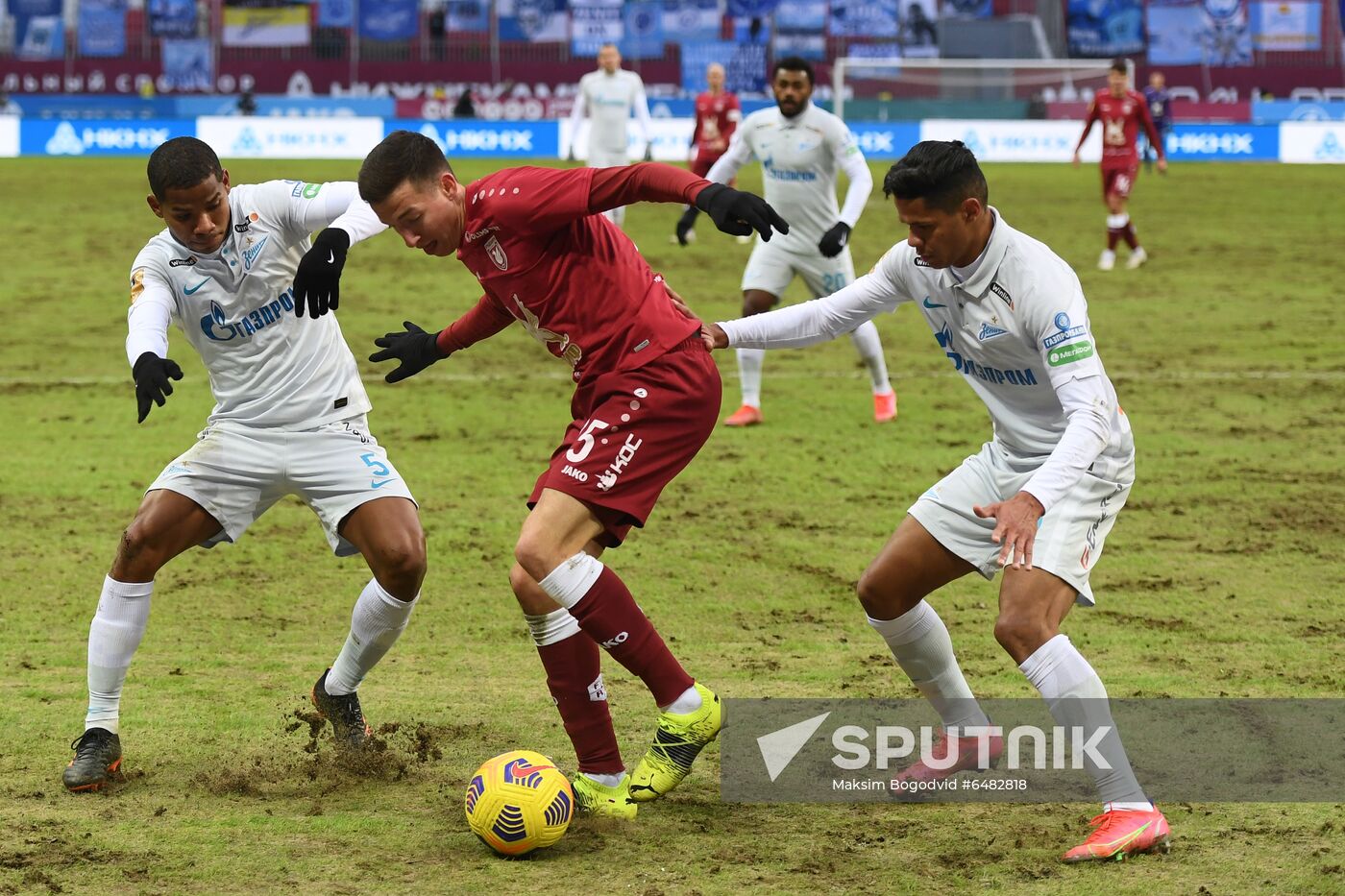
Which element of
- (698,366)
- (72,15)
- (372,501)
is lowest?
(372,501)

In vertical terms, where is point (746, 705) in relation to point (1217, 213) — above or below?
below

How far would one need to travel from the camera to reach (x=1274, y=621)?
693 cm

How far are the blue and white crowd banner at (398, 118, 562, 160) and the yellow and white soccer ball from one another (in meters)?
31.8

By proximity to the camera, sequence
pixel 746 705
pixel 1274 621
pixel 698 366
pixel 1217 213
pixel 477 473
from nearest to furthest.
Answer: pixel 698 366
pixel 746 705
pixel 1274 621
pixel 477 473
pixel 1217 213

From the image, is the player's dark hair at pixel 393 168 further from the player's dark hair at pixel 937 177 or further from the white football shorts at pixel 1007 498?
the white football shorts at pixel 1007 498

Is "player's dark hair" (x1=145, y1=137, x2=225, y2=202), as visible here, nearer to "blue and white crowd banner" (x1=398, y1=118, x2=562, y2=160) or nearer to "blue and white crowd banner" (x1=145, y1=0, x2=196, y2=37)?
"blue and white crowd banner" (x1=398, y1=118, x2=562, y2=160)

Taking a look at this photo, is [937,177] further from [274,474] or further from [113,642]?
[113,642]

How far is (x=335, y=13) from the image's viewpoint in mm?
44406

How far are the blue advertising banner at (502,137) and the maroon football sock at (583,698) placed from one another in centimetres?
3149

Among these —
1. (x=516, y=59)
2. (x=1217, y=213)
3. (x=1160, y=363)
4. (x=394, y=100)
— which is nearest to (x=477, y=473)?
(x=1160, y=363)

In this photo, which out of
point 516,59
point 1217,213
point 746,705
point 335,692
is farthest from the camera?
point 516,59

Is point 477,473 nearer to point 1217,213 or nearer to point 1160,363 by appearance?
point 1160,363

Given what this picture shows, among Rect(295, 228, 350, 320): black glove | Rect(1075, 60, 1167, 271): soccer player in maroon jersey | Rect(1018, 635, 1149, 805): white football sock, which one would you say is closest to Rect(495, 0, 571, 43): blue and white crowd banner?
Rect(1075, 60, 1167, 271): soccer player in maroon jersey

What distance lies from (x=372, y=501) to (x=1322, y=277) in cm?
1509
